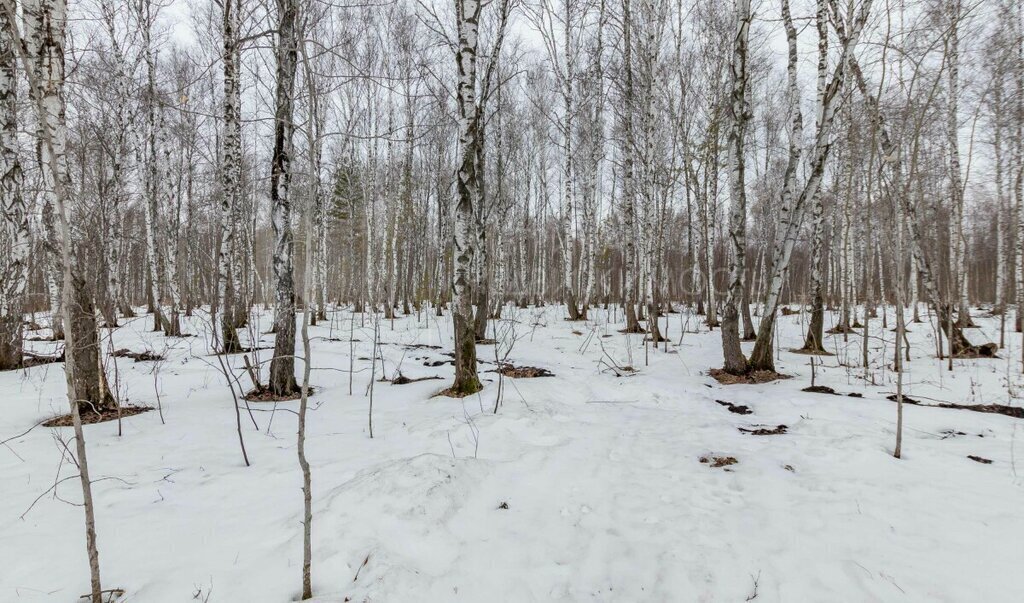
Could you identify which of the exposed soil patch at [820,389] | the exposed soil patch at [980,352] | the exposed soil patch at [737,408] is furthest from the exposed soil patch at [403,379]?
the exposed soil patch at [980,352]

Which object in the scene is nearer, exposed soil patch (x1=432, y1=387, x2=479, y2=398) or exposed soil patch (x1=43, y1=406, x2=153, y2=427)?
exposed soil patch (x1=43, y1=406, x2=153, y2=427)

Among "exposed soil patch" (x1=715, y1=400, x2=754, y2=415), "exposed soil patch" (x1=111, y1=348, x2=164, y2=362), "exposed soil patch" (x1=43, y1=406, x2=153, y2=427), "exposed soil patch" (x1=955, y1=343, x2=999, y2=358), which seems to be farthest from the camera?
"exposed soil patch" (x1=111, y1=348, x2=164, y2=362)

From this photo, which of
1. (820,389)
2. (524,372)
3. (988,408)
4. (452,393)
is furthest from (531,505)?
(988,408)

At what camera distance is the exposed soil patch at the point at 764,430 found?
172 inches

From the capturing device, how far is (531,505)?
292 cm

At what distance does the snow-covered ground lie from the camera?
211 centimetres

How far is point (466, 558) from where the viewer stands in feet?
7.68

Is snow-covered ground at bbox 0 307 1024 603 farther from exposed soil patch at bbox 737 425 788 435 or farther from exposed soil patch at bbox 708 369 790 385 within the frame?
exposed soil patch at bbox 708 369 790 385

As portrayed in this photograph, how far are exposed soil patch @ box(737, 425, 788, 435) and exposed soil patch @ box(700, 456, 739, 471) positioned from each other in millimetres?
990

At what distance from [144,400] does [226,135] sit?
17.7 ft

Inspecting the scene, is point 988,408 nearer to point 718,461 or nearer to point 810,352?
point 718,461

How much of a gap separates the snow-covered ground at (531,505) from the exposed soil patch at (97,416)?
0.19m

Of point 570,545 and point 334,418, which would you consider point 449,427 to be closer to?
point 334,418

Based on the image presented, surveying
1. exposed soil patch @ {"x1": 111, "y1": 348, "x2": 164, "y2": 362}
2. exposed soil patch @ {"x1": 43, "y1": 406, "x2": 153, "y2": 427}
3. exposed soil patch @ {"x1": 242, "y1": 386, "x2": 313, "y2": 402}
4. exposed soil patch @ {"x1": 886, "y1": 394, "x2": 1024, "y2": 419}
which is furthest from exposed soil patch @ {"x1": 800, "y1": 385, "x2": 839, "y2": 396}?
exposed soil patch @ {"x1": 111, "y1": 348, "x2": 164, "y2": 362}
